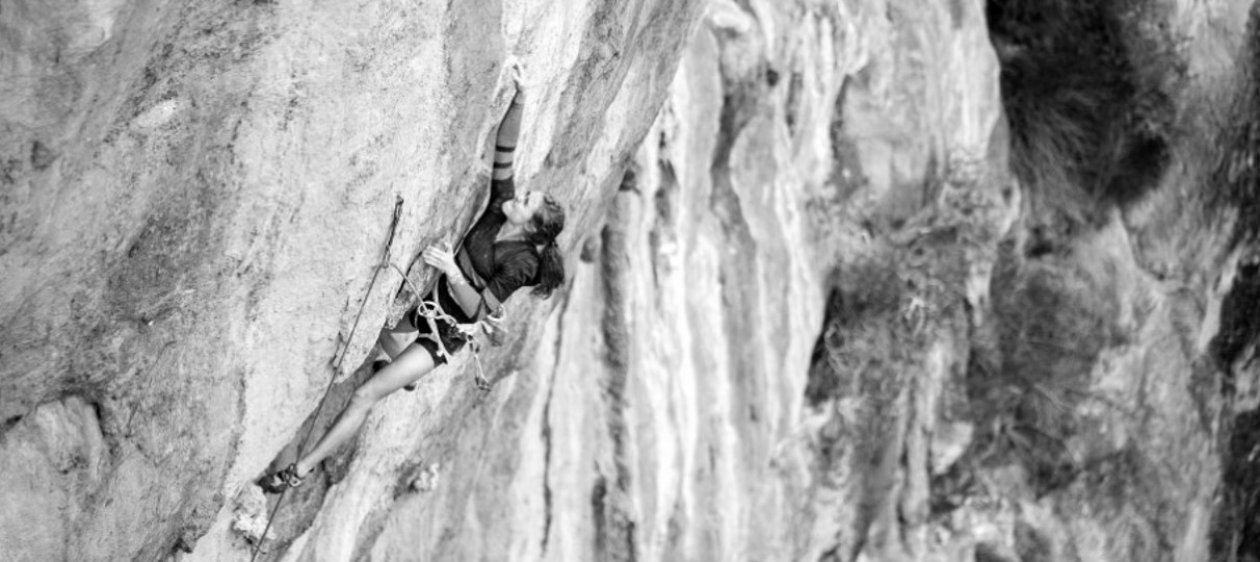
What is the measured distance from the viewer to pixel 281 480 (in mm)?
5883

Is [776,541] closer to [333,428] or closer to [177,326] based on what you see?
[333,428]

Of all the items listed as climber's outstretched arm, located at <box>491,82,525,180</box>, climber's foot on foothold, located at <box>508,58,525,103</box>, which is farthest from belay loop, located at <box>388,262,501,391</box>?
climber's foot on foothold, located at <box>508,58,525,103</box>

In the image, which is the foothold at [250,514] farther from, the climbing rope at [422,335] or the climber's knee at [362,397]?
the climber's knee at [362,397]

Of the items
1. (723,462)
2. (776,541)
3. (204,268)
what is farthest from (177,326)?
(776,541)

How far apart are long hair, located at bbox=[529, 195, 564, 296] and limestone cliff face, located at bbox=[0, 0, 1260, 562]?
34 centimetres

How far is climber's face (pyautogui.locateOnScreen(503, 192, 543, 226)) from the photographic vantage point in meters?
6.01

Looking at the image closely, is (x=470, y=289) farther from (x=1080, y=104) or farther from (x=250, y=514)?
(x=1080, y=104)

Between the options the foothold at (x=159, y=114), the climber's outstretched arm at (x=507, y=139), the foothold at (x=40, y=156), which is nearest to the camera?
the foothold at (x=40, y=156)

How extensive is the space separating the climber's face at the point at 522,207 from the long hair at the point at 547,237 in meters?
0.02

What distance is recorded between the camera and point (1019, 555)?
1016 cm

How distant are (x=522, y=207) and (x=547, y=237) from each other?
0.70ft

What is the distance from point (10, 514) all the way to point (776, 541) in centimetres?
578

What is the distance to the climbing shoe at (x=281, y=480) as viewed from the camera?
19.2 feet

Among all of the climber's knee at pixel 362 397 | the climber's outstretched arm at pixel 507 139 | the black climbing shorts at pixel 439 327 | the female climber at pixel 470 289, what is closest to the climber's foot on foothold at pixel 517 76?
the climber's outstretched arm at pixel 507 139
